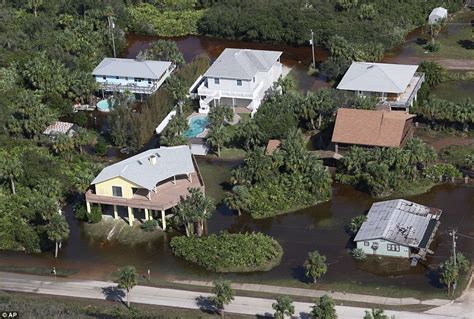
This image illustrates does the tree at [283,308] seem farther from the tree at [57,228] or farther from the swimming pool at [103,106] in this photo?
the swimming pool at [103,106]

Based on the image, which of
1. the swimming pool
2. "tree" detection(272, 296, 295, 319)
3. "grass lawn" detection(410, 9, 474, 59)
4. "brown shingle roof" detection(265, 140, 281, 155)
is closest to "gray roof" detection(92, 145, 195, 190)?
"brown shingle roof" detection(265, 140, 281, 155)

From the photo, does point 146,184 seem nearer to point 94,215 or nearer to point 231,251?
point 94,215

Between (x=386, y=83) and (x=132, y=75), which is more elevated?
(x=132, y=75)

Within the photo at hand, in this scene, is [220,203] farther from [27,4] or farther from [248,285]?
[27,4]

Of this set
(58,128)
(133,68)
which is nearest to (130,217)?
(58,128)

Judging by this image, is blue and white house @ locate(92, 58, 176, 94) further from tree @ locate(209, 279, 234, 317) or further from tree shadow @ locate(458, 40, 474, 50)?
tree @ locate(209, 279, 234, 317)

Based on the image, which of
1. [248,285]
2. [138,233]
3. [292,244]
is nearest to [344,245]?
[292,244]
